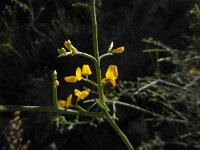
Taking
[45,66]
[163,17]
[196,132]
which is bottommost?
[196,132]

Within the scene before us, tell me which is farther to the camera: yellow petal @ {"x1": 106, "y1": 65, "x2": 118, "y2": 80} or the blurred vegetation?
the blurred vegetation

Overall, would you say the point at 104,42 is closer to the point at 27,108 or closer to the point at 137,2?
the point at 137,2

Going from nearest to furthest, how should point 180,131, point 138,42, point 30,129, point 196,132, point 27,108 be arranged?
1. point 27,108
2. point 196,132
3. point 180,131
4. point 30,129
5. point 138,42

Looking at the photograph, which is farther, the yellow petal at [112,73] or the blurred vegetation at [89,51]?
the blurred vegetation at [89,51]

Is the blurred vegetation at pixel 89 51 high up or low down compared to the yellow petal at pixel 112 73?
up

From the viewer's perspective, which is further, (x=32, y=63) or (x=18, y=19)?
(x=18, y=19)

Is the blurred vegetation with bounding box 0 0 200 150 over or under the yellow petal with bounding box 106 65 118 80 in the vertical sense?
over

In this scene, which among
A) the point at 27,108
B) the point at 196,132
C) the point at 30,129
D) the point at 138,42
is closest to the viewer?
the point at 27,108

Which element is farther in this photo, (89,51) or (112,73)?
(89,51)

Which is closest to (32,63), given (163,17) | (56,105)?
(163,17)

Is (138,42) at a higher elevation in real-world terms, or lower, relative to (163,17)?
lower

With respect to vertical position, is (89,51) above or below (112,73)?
above
